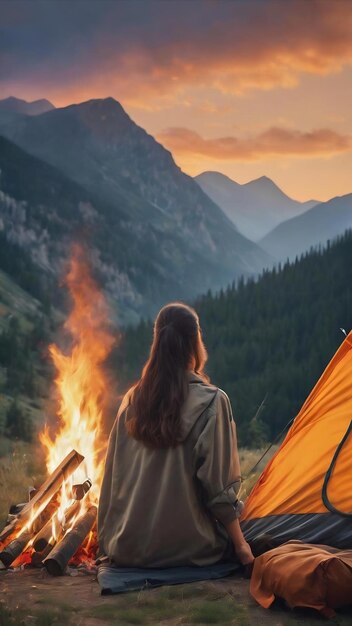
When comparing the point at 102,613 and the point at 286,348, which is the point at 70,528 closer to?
the point at 102,613

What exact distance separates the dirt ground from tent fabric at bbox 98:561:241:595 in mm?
80

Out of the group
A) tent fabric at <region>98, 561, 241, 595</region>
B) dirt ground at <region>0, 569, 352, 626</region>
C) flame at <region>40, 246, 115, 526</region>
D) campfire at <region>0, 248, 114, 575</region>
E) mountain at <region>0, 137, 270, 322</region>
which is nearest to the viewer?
dirt ground at <region>0, 569, 352, 626</region>

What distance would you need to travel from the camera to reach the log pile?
651 cm

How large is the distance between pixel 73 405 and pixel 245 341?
6965cm

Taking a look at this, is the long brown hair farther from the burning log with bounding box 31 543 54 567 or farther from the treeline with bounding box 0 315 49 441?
the treeline with bounding box 0 315 49 441

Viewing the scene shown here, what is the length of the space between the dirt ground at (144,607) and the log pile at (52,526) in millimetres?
358

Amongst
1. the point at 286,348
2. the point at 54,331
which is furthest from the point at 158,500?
the point at 54,331

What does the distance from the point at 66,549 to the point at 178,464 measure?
1.24 metres

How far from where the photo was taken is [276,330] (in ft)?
256

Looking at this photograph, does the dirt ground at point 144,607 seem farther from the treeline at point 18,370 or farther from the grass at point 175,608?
the treeline at point 18,370

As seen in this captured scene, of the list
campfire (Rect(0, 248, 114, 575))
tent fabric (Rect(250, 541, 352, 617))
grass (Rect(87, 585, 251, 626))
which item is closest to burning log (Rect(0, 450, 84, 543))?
campfire (Rect(0, 248, 114, 575))

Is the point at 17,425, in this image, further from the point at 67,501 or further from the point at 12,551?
the point at 12,551

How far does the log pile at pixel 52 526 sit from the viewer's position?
6508 millimetres

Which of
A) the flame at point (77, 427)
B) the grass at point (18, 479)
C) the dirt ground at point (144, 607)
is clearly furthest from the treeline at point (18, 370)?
the dirt ground at point (144, 607)
